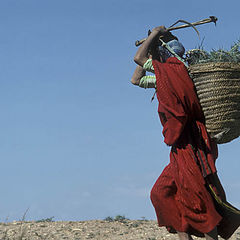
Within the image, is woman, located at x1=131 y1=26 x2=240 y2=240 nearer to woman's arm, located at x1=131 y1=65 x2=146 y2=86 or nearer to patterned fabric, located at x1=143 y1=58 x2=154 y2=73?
patterned fabric, located at x1=143 y1=58 x2=154 y2=73

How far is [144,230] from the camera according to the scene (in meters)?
9.41

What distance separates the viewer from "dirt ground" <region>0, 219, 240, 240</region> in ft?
29.5

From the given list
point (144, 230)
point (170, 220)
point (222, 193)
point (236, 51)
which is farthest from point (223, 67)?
point (144, 230)

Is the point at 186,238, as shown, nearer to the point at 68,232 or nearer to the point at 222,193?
the point at 222,193

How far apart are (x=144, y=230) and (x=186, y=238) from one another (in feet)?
14.8

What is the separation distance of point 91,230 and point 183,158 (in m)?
4.98

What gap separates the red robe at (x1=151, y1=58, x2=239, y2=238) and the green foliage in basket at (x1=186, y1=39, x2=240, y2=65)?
0.21 m

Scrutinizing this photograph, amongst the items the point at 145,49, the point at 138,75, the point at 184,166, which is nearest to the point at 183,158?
the point at 184,166

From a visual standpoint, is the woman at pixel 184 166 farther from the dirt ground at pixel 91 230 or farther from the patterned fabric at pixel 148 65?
the dirt ground at pixel 91 230

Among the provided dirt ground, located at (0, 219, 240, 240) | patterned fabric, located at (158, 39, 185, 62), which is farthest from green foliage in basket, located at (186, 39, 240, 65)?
dirt ground, located at (0, 219, 240, 240)

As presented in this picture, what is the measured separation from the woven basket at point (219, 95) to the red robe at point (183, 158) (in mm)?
81

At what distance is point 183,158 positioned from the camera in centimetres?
497

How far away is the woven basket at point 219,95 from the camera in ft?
16.2

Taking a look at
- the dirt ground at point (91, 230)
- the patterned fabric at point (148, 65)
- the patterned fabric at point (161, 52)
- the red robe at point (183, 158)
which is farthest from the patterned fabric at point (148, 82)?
the dirt ground at point (91, 230)
